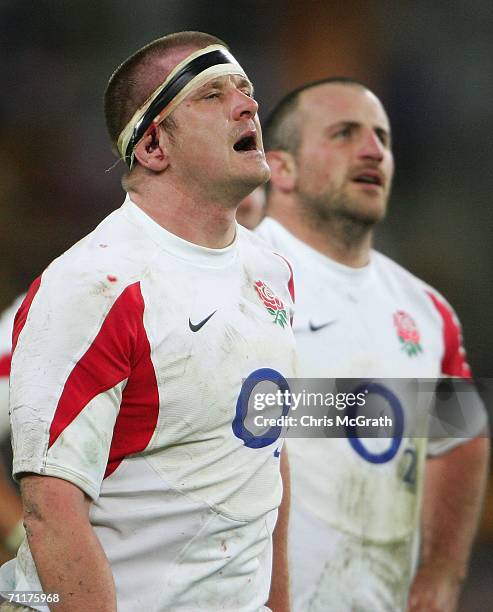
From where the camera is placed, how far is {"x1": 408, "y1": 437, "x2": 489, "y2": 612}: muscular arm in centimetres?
279

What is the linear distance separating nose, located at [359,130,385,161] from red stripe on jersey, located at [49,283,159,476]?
1.11 meters

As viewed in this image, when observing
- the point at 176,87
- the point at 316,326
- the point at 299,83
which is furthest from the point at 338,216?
the point at 176,87

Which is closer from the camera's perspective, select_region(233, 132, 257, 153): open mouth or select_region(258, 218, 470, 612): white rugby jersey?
select_region(233, 132, 257, 153): open mouth

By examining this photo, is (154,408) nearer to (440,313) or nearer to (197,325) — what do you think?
(197,325)

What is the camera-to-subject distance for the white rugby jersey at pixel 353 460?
8.07 feet

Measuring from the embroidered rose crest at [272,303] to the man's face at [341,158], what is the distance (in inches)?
30.2

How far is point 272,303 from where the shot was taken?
1911 mm

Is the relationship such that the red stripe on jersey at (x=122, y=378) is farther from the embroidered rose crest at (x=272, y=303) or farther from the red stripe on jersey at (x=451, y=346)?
the red stripe on jersey at (x=451, y=346)

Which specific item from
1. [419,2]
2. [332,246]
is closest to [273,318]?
[332,246]

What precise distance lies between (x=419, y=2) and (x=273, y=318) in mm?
1341

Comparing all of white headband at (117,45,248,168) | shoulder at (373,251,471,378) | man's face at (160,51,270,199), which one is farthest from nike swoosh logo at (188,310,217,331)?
shoulder at (373,251,471,378)

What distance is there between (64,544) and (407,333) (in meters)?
1.28

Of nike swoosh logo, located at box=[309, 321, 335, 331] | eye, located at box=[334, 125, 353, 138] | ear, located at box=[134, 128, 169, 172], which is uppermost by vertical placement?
eye, located at box=[334, 125, 353, 138]

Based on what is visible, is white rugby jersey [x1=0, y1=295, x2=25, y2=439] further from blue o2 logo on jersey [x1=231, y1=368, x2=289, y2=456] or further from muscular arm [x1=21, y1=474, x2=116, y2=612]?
muscular arm [x1=21, y1=474, x2=116, y2=612]
